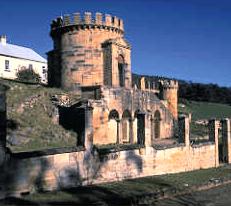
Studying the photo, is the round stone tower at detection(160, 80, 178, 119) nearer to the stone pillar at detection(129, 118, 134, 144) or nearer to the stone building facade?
the stone building facade

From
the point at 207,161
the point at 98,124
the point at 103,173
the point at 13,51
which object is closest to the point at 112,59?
the point at 98,124

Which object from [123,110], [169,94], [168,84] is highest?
[168,84]

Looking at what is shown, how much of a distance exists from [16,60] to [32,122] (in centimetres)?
3610

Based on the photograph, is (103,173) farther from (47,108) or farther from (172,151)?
(47,108)

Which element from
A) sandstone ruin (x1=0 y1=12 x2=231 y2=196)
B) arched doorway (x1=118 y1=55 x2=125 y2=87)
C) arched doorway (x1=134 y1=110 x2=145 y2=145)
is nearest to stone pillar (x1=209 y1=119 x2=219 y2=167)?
sandstone ruin (x1=0 y1=12 x2=231 y2=196)

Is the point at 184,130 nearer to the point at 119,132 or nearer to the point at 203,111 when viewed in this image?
the point at 119,132

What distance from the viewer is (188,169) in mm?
22578

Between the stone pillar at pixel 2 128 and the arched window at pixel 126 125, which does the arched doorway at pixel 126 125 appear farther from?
the stone pillar at pixel 2 128

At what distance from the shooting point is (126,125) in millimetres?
32375

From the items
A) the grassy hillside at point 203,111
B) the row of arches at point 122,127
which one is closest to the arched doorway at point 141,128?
the row of arches at point 122,127

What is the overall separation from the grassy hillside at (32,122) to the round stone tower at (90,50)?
10.5 feet

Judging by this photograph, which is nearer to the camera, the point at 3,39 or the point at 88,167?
the point at 88,167

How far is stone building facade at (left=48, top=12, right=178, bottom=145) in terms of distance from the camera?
1232 inches

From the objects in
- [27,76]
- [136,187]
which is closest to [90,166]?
[136,187]
